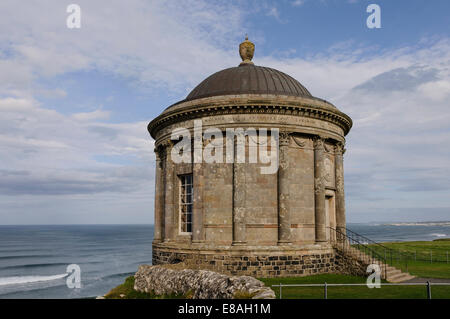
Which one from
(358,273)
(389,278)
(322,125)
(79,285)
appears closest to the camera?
(389,278)

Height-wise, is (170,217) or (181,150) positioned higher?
(181,150)

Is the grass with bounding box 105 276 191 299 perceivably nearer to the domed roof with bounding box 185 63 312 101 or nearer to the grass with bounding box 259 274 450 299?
the grass with bounding box 259 274 450 299

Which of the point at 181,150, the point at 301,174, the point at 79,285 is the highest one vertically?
the point at 181,150

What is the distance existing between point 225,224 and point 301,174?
4.50 m

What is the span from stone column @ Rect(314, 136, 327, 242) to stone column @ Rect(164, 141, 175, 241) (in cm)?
745

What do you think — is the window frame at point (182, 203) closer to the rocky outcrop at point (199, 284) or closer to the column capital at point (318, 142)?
the rocky outcrop at point (199, 284)

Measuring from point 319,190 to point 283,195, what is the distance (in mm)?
2277

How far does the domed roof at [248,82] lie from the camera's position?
68.4ft

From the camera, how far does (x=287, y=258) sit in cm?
1808

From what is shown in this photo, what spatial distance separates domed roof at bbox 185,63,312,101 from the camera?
20844mm

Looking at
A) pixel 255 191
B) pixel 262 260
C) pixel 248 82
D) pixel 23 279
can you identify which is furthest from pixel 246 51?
pixel 23 279
